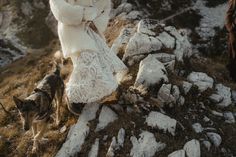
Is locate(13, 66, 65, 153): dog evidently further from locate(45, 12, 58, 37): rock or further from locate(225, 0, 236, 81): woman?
locate(45, 12, 58, 37): rock

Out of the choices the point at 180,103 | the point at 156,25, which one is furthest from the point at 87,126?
the point at 156,25

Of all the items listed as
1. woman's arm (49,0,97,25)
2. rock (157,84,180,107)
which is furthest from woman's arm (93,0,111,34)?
rock (157,84,180,107)

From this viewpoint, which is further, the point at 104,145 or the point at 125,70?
the point at 125,70

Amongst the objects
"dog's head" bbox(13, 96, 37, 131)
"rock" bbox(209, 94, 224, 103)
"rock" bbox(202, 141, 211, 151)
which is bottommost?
"rock" bbox(209, 94, 224, 103)

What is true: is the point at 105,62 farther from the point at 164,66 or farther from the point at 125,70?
the point at 164,66

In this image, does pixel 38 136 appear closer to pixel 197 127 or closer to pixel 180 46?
pixel 197 127

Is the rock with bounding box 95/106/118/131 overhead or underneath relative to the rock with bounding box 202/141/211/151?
overhead
